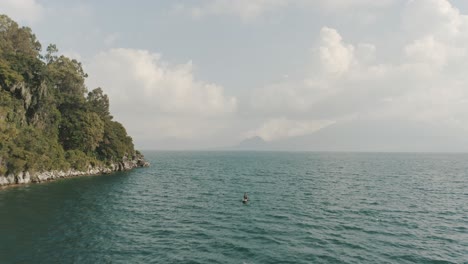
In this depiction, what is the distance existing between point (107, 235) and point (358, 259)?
→ 27871 millimetres

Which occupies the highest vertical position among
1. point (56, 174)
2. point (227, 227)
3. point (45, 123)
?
point (45, 123)

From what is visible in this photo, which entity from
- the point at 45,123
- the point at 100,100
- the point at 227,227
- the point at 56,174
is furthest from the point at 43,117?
the point at 227,227

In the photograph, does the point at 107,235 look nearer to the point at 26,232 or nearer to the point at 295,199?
the point at 26,232

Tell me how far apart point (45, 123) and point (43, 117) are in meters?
1.89

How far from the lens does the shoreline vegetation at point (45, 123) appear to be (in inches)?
2379

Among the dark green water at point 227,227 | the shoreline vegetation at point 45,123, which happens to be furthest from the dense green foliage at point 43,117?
the dark green water at point 227,227

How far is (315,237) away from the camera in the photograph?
101 ft

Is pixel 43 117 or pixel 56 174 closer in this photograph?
pixel 56 174

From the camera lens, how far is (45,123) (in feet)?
256

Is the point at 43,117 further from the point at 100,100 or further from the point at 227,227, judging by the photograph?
the point at 227,227

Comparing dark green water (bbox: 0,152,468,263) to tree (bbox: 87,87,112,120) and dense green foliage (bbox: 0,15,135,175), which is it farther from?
tree (bbox: 87,87,112,120)

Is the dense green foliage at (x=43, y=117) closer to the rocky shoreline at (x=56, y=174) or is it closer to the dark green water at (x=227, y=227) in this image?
the rocky shoreline at (x=56, y=174)

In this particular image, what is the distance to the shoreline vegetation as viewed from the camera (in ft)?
198

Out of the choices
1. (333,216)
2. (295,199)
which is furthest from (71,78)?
(333,216)
